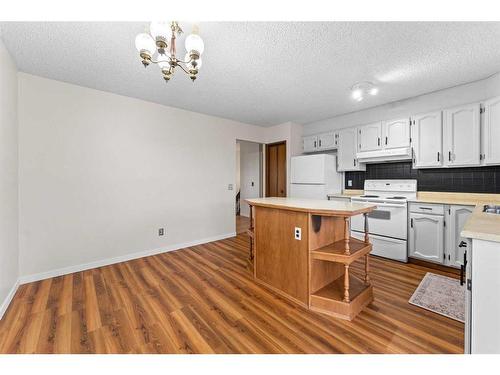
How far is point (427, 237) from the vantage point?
9.67 ft

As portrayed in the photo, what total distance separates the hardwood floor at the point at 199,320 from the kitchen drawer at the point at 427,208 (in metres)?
0.86

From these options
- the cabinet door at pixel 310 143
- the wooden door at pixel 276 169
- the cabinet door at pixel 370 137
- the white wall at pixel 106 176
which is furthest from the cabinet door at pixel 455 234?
the white wall at pixel 106 176

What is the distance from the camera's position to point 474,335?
1.04 meters

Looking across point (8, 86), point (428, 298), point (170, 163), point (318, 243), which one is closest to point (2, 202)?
point (8, 86)

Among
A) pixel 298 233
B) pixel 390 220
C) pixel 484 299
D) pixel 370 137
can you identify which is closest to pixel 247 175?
pixel 370 137

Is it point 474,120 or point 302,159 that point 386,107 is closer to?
point 474,120

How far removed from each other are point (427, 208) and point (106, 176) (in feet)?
14.8

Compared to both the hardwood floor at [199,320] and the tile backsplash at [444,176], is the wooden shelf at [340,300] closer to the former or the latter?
the hardwood floor at [199,320]

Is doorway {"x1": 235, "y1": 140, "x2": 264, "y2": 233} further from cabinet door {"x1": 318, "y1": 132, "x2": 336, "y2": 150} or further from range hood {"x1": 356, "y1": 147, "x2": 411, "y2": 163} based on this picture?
range hood {"x1": 356, "y1": 147, "x2": 411, "y2": 163}

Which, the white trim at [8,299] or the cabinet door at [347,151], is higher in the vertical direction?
the cabinet door at [347,151]

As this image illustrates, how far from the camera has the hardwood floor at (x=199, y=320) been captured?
5.06 feet

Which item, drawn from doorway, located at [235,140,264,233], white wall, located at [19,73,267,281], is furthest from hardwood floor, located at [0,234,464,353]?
doorway, located at [235,140,264,233]

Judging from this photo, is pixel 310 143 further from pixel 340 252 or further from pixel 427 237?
pixel 340 252

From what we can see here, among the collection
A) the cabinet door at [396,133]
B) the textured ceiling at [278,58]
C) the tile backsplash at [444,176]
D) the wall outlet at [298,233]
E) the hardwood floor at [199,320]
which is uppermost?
the textured ceiling at [278,58]
